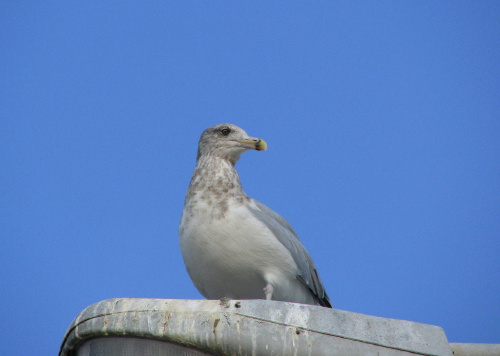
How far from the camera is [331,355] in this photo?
2836 millimetres

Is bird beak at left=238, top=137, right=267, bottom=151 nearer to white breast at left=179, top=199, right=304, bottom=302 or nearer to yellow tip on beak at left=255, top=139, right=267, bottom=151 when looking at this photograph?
yellow tip on beak at left=255, top=139, right=267, bottom=151

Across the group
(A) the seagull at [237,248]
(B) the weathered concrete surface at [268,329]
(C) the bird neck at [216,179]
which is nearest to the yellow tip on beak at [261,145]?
(C) the bird neck at [216,179]

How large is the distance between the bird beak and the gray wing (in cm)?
56

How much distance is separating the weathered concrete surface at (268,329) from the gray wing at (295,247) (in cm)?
207

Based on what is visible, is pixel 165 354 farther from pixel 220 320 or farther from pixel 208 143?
pixel 208 143

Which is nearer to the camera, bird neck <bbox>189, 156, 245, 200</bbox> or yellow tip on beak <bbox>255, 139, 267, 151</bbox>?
bird neck <bbox>189, 156, 245, 200</bbox>

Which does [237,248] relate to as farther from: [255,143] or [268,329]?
[268,329]

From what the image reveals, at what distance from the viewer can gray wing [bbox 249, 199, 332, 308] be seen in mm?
5058

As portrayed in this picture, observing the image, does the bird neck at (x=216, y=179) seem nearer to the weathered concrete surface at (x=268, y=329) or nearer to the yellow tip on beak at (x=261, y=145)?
the yellow tip on beak at (x=261, y=145)

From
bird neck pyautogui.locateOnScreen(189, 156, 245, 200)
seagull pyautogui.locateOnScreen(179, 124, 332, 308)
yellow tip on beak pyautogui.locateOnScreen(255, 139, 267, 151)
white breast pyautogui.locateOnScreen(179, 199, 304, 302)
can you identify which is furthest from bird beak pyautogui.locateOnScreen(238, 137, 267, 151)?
white breast pyautogui.locateOnScreen(179, 199, 304, 302)

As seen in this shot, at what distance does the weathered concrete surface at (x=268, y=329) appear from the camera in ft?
9.25

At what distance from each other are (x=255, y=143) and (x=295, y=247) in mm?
1014

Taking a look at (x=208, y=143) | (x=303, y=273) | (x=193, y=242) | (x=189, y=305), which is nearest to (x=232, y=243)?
(x=193, y=242)

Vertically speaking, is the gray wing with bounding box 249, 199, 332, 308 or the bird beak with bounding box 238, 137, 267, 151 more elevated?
the bird beak with bounding box 238, 137, 267, 151
